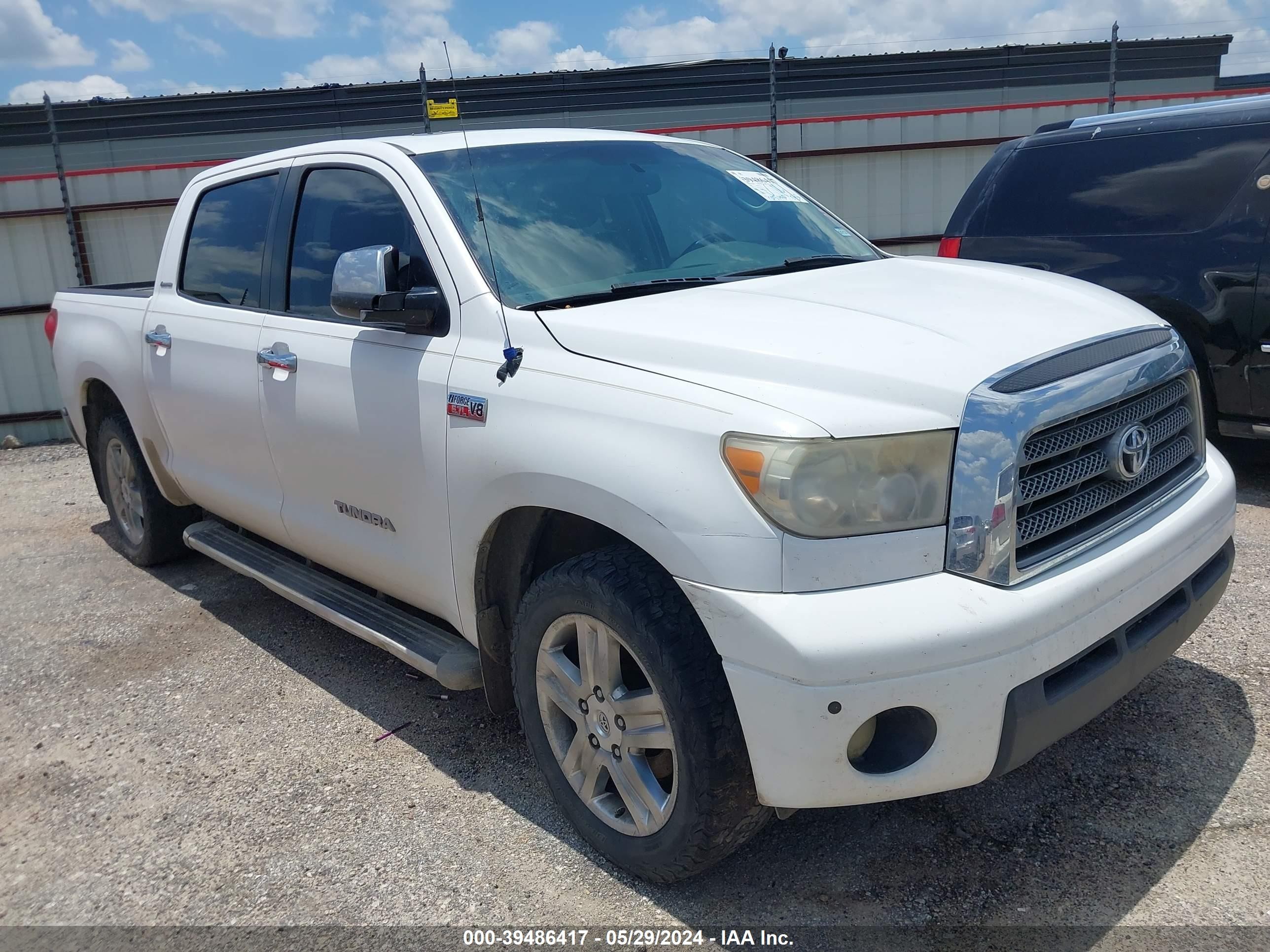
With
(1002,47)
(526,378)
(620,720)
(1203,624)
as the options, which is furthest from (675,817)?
(1002,47)

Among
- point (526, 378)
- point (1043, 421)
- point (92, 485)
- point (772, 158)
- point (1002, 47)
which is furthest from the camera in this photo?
point (1002, 47)

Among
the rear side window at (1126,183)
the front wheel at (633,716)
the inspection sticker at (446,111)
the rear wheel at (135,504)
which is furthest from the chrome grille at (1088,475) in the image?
the rear wheel at (135,504)

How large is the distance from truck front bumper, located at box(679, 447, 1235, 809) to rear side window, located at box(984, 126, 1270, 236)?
382cm

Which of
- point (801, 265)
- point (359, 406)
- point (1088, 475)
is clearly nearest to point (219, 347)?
point (359, 406)

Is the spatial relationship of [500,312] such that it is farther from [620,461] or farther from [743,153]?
[743,153]

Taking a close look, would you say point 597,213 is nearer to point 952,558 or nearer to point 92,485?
point 952,558

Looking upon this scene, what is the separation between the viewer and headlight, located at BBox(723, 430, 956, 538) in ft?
6.97

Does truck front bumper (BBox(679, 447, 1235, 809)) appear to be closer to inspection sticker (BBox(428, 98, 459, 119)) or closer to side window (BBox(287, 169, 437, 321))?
side window (BBox(287, 169, 437, 321))

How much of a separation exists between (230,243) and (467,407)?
2.07 metres

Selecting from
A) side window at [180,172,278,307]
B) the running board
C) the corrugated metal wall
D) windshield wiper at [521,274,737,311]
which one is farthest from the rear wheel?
the corrugated metal wall

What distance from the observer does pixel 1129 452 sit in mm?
2494

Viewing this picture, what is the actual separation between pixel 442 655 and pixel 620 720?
806mm

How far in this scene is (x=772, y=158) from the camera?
10.1 meters

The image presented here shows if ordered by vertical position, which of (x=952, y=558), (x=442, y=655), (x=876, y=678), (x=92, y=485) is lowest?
(x=92, y=485)
